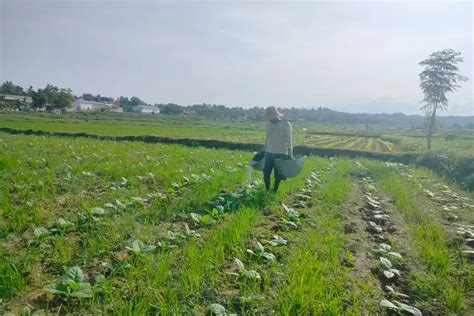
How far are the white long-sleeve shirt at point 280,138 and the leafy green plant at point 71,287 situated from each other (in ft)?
15.4

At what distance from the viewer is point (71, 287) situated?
8.47 ft

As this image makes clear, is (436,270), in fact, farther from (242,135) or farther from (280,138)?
(242,135)

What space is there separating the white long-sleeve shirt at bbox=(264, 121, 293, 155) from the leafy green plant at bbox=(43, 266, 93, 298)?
15.4 ft

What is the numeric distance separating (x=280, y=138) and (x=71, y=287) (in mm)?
4883

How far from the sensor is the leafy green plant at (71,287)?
2.50 metres

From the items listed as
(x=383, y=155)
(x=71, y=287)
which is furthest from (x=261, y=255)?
(x=383, y=155)

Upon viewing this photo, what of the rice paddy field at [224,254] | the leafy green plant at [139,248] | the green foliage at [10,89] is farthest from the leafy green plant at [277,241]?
the green foliage at [10,89]

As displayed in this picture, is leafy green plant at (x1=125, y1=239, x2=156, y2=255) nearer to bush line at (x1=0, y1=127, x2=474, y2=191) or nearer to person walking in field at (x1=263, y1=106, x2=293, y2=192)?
person walking in field at (x1=263, y1=106, x2=293, y2=192)

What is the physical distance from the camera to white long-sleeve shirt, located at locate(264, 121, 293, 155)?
652cm

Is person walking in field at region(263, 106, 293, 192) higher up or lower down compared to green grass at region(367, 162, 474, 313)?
higher up

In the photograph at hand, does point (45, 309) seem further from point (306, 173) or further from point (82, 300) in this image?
point (306, 173)

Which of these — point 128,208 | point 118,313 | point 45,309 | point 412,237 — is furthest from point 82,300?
point 412,237

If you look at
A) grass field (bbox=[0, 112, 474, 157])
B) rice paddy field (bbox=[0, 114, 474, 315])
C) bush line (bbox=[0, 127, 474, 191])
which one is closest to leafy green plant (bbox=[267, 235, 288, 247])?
rice paddy field (bbox=[0, 114, 474, 315])

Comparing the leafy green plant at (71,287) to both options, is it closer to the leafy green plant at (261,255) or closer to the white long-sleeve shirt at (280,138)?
the leafy green plant at (261,255)
